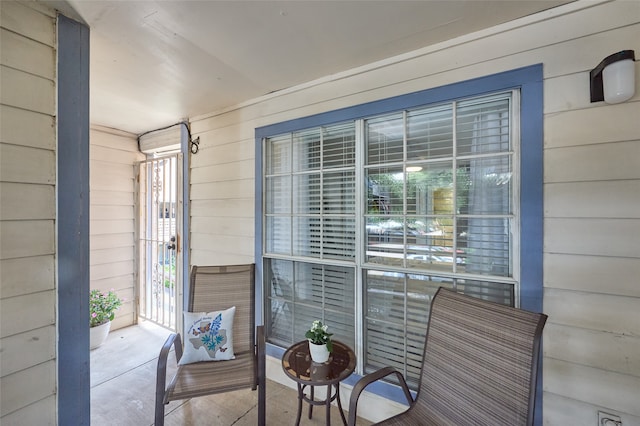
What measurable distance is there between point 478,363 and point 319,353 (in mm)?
877

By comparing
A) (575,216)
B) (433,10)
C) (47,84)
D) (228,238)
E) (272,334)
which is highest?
(433,10)

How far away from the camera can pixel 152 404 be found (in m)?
2.08

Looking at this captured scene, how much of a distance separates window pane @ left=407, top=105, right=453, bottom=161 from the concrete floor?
195cm

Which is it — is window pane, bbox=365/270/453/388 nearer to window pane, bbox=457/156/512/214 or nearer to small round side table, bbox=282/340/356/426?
small round side table, bbox=282/340/356/426

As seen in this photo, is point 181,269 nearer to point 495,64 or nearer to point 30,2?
point 30,2

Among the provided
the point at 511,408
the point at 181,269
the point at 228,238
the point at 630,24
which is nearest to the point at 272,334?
the point at 228,238

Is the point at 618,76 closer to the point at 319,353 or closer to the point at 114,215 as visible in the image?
the point at 319,353

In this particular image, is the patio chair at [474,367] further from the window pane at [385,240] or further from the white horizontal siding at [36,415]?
the white horizontal siding at [36,415]

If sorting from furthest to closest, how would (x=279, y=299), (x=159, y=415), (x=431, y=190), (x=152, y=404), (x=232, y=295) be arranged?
(x=279, y=299), (x=232, y=295), (x=152, y=404), (x=431, y=190), (x=159, y=415)

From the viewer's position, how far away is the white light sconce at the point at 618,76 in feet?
3.95

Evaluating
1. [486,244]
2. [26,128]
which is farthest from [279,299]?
[26,128]

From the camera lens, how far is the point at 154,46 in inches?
68.4

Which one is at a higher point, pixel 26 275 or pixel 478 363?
pixel 26 275

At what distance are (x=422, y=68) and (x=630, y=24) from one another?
954 mm
